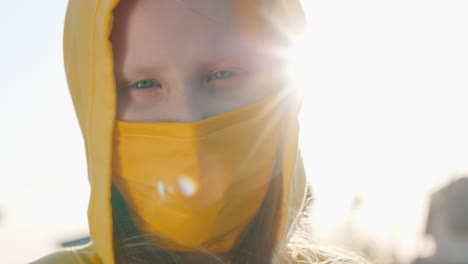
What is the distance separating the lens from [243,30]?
5.14 feet

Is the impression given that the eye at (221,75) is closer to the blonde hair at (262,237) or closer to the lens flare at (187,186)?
the blonde hair at (262,237)

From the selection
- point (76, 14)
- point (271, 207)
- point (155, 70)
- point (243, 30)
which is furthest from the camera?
point (271, 207)

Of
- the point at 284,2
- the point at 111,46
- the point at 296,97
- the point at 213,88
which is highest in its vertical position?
the point at 284,2

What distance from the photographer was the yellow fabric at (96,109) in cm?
147

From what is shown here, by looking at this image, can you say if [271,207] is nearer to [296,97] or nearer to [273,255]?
[273,255]

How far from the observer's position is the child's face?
1434 mm

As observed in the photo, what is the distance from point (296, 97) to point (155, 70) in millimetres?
699

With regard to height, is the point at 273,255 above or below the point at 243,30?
below

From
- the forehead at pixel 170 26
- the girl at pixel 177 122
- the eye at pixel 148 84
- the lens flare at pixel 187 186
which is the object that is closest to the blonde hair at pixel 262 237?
the girl at pixel 177 122

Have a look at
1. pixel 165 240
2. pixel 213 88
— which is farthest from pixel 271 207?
pixel 213 88

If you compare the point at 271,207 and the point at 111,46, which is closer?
the point at 111,46

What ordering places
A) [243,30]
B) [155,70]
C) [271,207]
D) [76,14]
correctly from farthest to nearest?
[271,207] < [76,14] < [243,30] < [155,70]

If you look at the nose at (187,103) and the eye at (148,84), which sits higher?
the eye at (148,84)

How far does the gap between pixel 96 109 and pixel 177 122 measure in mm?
316
